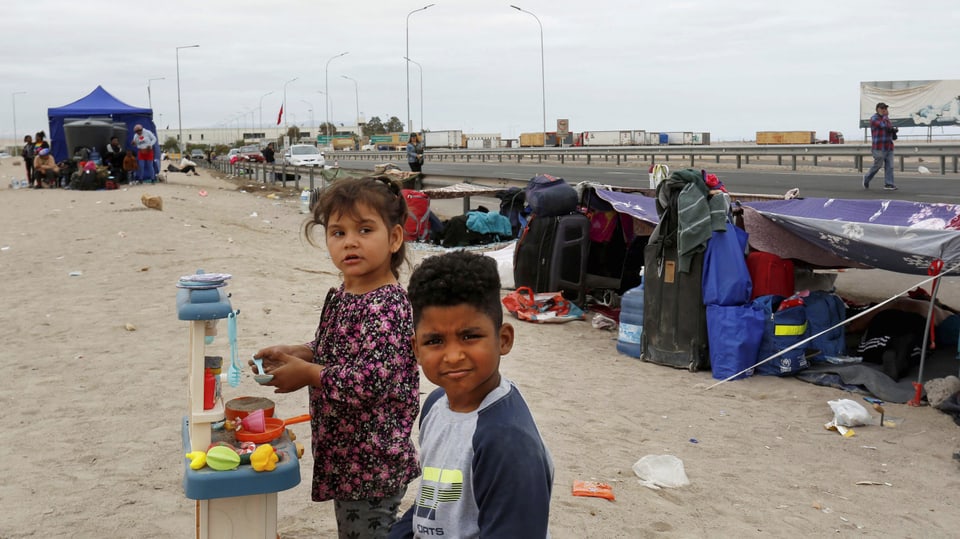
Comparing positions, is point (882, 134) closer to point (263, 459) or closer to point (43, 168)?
point (263, 459)

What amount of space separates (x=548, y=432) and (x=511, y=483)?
3763mm

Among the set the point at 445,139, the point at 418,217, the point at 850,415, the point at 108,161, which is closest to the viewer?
the point at 850,415

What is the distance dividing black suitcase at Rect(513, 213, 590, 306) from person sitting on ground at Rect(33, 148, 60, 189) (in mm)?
18693

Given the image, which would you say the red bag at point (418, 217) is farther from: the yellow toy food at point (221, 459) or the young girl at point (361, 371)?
the yellow toy food at point (221, 459)

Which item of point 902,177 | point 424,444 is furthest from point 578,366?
point 902,177

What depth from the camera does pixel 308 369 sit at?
7.78 ft

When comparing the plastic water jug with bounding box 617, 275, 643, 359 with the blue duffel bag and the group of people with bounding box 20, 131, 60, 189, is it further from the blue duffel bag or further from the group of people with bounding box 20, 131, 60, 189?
the group of people with bounding box 20, 131, 60, 189

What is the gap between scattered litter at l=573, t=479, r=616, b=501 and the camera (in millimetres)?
4297

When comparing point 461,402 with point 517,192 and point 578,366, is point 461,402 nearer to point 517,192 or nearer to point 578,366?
point 578,366

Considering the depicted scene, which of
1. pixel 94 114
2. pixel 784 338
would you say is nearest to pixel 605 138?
pixel 94 114

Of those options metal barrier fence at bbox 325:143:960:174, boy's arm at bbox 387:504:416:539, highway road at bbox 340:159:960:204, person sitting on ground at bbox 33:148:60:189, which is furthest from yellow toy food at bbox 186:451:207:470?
person sitting on ground at bbox 33:148:60:189

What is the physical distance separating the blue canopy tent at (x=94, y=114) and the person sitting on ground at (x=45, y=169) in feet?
2.06

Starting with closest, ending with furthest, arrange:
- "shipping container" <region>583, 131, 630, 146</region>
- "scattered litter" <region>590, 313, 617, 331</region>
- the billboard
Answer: "scattered litter" <region>590, 313, 617, 331</region> → the billboard → "shipping container" <region>583, 131, 630, 146</region>

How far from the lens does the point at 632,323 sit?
7.68 m
